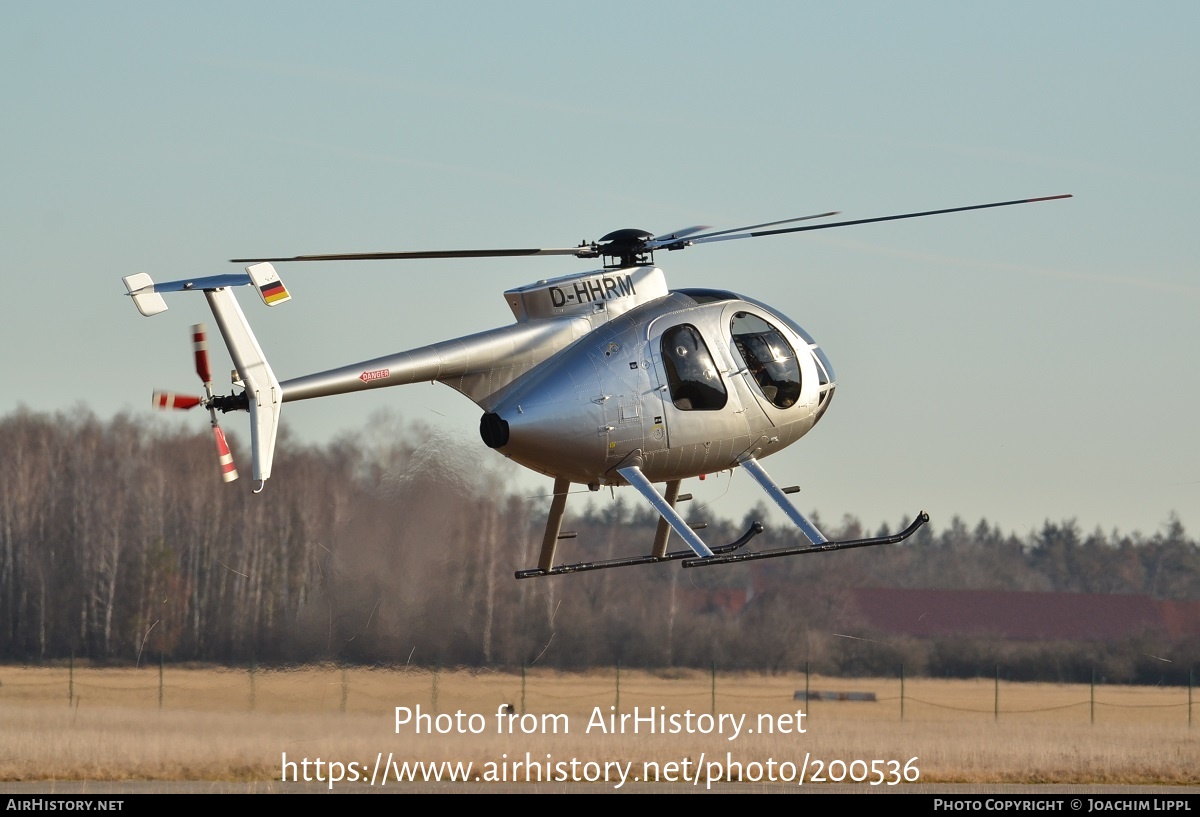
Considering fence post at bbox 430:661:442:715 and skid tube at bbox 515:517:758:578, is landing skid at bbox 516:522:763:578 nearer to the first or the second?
skid tube at bbox 515:517:758:578

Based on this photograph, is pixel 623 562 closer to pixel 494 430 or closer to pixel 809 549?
pixel 809 549

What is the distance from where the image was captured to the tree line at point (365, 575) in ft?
85.1

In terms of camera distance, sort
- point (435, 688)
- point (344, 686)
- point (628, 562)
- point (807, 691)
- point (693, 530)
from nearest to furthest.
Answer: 1. point (693, 530)
2. point (628, 562)
3. point (344, 686)
4. point (435, 688)
5. point (807, 691)

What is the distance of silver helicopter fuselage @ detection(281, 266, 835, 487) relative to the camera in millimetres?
18750

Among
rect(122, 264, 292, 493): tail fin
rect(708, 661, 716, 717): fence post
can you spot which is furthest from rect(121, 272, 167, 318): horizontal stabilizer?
rect(708, 661, 716, 717): fence post

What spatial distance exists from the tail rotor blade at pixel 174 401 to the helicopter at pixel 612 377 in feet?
0.07

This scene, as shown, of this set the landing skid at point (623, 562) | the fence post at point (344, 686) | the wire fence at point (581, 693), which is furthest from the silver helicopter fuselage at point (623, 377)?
the wire fence at point (581, 693)

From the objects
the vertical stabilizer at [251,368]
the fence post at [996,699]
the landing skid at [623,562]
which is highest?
the vertical stabilizer at [251,368]

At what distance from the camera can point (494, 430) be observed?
18.7 m

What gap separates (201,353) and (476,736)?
10097 millimetres

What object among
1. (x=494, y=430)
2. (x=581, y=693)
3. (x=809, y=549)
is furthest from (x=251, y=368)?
(x=581, y=693)

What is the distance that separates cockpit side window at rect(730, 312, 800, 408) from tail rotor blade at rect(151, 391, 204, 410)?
621 centimetres

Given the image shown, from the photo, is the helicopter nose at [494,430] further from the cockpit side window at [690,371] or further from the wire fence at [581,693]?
the wire fence at [581,693]
